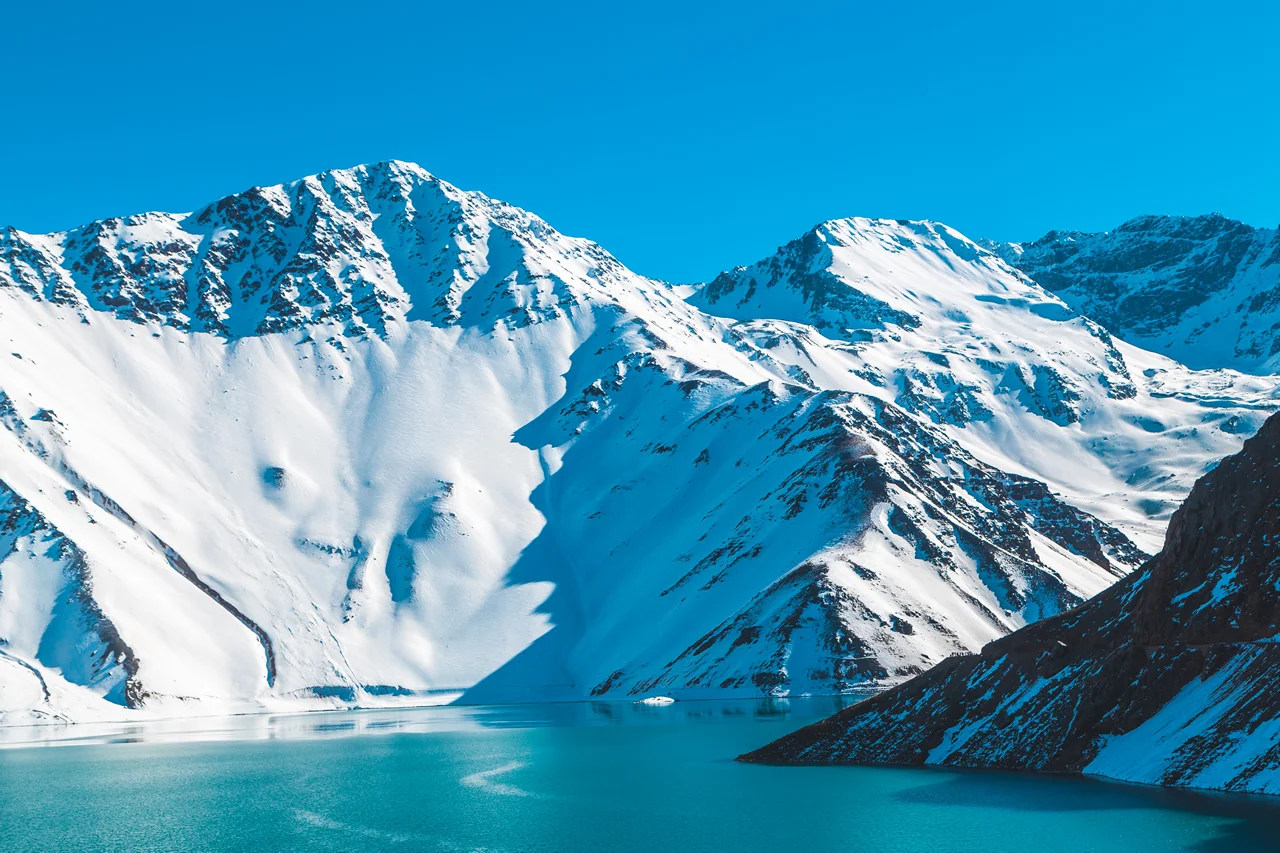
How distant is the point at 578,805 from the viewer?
307ft

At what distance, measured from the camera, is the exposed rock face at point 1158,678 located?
82.4 meters

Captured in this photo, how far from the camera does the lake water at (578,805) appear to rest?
7388 cm

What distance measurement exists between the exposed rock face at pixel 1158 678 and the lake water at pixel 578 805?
3.30 meters

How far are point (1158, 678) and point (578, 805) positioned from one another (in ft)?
147

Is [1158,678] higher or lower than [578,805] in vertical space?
higher

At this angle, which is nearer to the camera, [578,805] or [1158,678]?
[1158,678]

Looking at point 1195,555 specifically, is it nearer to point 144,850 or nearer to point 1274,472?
A: point 1274,472

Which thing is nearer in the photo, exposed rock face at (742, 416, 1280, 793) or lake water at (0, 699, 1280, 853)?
lake water at (0, 699, 1280, 853)

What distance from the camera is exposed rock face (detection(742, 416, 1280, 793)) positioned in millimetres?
82375

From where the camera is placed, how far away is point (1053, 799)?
82.8 metres

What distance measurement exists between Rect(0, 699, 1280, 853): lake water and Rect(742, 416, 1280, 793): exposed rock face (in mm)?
3299

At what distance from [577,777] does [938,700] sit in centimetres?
3355

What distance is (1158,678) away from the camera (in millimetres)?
89188

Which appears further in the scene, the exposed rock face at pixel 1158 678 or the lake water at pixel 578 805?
the exposed rock face at pixel 1158 678
